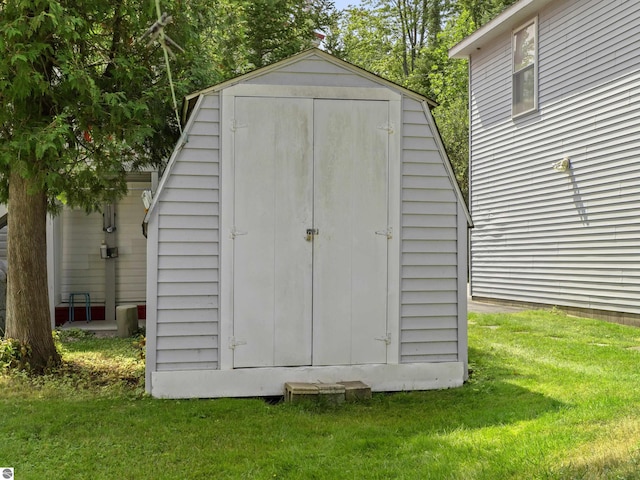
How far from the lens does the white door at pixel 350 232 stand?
19.2ft

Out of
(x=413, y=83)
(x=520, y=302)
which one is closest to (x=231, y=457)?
(x=520, y=302)

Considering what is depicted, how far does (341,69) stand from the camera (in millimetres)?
5934

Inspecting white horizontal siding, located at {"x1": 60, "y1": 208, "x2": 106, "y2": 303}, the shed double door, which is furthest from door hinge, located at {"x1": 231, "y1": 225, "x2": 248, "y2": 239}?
white horizontal siding, located at {"x1": 60, "y1": 208, "x2": 106, "y2": 303}

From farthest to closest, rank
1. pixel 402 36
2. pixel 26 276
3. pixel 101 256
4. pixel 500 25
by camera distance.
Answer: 1. pixel 402 36
2. pixel 500 25
3. pixel 101 256
4. pixel 26 276

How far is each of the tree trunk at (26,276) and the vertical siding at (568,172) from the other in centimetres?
716

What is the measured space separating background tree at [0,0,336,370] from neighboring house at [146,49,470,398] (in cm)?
95

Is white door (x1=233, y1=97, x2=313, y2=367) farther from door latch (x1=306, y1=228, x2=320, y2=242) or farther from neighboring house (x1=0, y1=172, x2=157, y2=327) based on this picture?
neighboring house (x1=0, y1=172, x2=157, y2=327)

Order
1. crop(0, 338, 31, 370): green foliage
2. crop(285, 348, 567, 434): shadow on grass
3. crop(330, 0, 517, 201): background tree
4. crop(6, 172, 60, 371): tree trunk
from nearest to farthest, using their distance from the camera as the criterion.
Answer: crop(285, 348, 567, 434): shadow on grass < crop(0, 338, 31, 370): green foliage < crop(6, 172, 60, 371): tree trunk < crop(330, 0, 517, 201): background tree

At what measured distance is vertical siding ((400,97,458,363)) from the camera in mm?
5996

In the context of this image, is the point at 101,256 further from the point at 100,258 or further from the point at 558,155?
the point at 558,155

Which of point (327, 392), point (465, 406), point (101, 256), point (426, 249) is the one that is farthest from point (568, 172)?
point (101, 256)

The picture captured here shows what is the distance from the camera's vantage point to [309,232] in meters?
5.85

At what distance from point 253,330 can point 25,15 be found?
3095 mm

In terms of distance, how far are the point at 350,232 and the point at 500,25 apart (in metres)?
8.10
